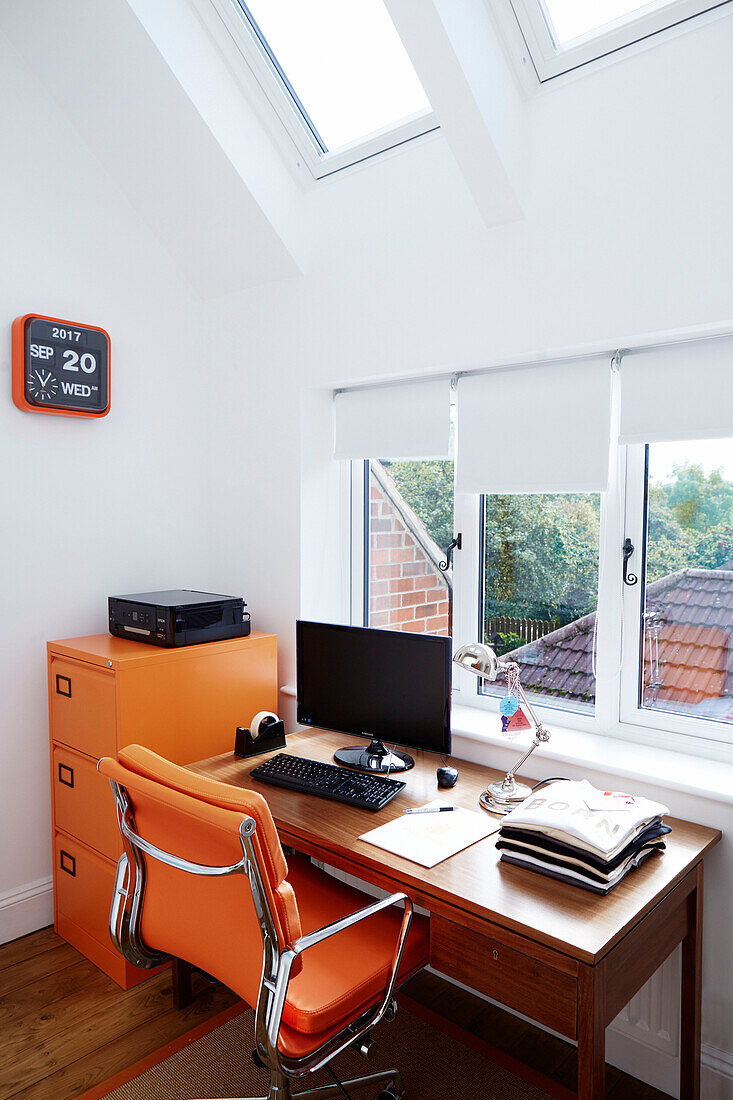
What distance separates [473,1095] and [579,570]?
1.46 meters

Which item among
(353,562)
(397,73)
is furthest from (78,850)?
(397,73)

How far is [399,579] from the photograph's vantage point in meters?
2.77

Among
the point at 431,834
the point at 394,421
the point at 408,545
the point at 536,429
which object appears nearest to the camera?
the point at 431,834

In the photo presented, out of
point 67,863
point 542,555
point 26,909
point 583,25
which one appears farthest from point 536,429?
point 26,909

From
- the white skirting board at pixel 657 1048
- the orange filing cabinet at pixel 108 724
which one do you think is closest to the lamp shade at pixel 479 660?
the white skirting board at pixel 657 1048

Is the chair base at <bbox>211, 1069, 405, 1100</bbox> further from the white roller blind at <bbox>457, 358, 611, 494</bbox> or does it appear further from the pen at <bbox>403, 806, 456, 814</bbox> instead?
the white roller blind at <bbox>457, 358, 611, 494</bbox>

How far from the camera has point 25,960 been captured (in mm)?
2438

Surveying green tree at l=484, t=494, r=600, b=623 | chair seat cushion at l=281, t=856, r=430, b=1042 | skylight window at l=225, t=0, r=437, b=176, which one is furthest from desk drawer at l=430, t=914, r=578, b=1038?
skylight window at l=225, t=0, r=437, b=176

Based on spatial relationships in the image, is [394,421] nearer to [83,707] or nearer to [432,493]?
[432,493]

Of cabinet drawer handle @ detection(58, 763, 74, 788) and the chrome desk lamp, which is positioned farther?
cabinet drawer handle @ detection(58, 763, 74, 788)

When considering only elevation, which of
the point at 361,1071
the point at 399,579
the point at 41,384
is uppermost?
the point at 41,384

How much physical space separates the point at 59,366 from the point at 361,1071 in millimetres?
2400

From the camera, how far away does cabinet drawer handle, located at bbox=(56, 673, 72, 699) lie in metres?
2.47

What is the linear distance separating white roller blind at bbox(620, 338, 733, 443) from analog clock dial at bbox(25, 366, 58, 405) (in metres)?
1.89
